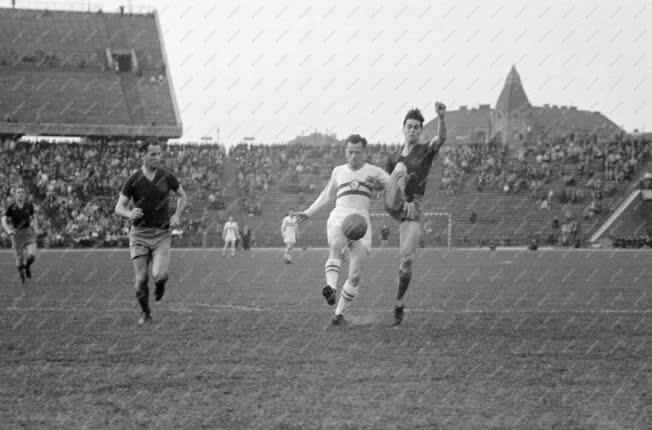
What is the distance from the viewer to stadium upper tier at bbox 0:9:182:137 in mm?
57750

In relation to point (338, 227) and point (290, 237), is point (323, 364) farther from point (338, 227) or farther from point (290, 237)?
point (290, 237)

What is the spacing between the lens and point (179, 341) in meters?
8.28

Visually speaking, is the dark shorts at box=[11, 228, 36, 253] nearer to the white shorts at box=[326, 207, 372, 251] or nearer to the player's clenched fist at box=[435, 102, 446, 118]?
the white shorts at box=[326, 207, 372, 251]

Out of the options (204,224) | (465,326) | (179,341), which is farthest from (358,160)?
(204,224)

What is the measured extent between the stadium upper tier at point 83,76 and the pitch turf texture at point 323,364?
152ft

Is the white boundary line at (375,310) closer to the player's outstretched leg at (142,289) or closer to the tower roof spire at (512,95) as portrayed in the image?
the player's outstretched leg at (142,289)

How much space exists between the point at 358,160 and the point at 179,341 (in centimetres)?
316

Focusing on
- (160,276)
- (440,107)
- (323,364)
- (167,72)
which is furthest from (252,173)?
(323,364)

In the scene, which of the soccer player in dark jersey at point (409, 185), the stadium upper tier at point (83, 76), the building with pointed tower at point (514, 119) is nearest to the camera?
the soccer player in dark jersey at point (409, 185)

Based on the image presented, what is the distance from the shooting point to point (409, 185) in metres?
10.2

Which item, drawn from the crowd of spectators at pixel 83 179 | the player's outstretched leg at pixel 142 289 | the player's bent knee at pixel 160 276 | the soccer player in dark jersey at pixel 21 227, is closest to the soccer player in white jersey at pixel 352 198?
the player's bent knee at pixel 160 276

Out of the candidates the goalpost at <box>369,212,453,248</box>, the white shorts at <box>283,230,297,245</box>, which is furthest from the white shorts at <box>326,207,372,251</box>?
the goalpost at <box>369,212,453,248</box>

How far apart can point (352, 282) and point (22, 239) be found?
413 inches

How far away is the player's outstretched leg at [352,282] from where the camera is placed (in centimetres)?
962
